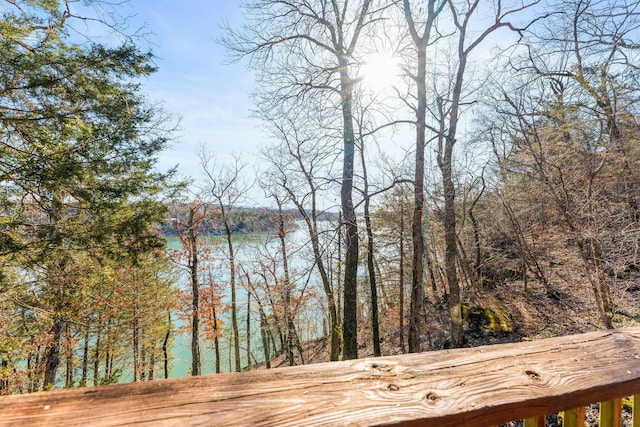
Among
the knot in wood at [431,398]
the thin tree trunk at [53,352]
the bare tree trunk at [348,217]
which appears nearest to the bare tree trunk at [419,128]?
the bare tree trunk at [348,217]

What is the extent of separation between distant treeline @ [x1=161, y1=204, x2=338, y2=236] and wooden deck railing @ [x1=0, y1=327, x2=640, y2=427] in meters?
11.2

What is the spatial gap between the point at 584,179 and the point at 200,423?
768cm

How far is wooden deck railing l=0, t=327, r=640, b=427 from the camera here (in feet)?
1.73

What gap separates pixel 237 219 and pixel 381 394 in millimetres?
15042

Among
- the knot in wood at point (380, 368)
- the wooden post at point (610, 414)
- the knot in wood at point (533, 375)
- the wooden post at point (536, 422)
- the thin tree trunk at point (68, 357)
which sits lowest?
the thin tree trunk at point (68, 357)

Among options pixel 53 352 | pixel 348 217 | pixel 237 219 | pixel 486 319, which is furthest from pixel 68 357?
pixel 486 319

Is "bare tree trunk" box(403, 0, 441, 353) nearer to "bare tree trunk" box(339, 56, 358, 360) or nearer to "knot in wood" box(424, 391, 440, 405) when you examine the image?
"bare tree trunk" box(339, 56, 358, 360)

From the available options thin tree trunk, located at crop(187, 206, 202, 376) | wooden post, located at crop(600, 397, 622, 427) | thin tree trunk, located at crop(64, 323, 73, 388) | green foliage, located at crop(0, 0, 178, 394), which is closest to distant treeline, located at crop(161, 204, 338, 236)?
thin tree trunk, located at crop(187, 206, 202, 376)

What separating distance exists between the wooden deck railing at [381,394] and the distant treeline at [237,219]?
36.8 ft

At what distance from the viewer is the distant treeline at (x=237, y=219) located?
41.1 ft

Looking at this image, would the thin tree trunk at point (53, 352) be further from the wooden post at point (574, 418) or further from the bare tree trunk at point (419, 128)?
the wooden post at point (574, 418)

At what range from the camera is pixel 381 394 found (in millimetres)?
625

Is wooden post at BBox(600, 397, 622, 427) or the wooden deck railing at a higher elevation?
the wooden deck railing

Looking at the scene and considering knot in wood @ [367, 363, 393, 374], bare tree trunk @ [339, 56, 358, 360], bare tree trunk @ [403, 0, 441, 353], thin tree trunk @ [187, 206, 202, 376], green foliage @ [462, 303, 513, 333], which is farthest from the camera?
thin tree trunk @ [187, 206, 202, 376]
